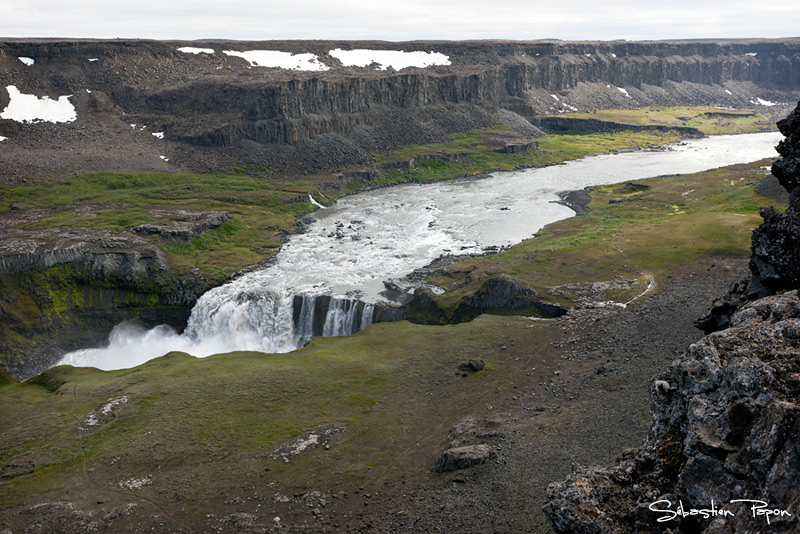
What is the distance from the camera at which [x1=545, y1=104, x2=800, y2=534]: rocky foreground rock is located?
14523 millimetres

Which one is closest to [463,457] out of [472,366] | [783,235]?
[472,366]

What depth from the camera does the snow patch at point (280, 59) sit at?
531 ft

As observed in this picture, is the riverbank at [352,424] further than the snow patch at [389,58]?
No

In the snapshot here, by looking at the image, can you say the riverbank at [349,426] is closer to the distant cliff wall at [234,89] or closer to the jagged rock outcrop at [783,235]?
the jagged rock outcrop at [783,235]

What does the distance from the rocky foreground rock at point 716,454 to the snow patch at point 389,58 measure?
162375 millimetres

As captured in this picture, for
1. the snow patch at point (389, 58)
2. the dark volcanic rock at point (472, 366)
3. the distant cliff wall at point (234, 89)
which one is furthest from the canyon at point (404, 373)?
the snow patch at point (389, 58)

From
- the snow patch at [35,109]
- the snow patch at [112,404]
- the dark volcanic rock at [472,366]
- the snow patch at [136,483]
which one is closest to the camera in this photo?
the snow patch at [136,483]

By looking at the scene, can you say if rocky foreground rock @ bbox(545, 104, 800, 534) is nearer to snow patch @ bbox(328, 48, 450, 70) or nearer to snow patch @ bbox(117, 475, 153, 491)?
snow patch @ bbox(117, 475, 153, 491)

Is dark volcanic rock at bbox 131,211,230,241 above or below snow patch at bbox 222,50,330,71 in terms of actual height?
below

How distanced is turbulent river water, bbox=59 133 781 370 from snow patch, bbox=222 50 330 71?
5944 centimetres

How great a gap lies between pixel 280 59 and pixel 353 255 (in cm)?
10569

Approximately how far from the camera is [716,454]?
16.1 m

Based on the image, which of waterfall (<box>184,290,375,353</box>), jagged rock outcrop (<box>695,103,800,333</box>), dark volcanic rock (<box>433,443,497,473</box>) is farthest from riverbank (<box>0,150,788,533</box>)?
jagged rock outcrop (<box>695,103,800,333</box>)

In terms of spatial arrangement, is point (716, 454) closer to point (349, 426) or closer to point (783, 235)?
point (783, 235)
